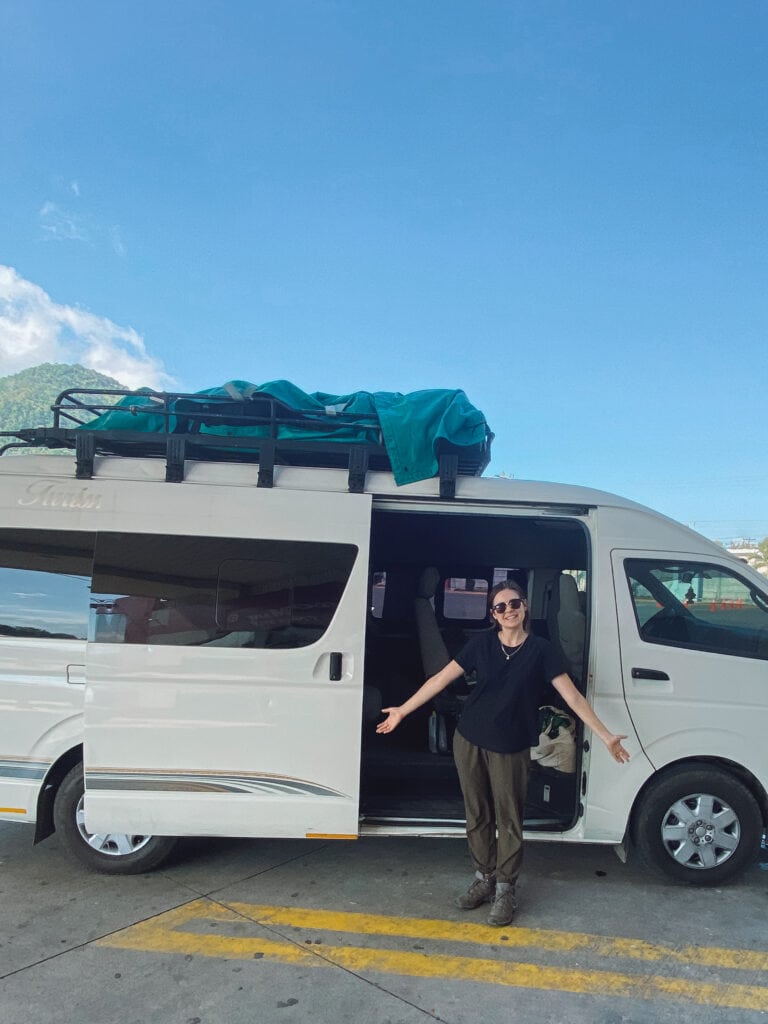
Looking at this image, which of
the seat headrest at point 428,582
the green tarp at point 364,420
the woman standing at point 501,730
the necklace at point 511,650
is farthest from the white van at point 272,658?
the seat headrest at point 428,582

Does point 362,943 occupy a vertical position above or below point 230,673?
below

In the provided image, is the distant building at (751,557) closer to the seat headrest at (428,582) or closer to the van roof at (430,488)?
the van roof at (430,488)

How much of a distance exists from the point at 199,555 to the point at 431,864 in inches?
91.6

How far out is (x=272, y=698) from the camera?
3695 millimetres

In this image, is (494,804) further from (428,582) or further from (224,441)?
(224,441)

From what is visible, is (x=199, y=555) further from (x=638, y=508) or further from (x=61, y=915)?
(x=638, y=508)

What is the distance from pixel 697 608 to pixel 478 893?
1968 mm

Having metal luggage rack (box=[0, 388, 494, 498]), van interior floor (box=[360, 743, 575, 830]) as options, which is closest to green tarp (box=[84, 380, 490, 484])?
metal luggage rack (box=[0, 388, 494, 498])

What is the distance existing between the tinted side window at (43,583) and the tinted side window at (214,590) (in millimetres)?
142

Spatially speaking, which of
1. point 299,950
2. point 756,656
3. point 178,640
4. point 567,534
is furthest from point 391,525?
point 299,950

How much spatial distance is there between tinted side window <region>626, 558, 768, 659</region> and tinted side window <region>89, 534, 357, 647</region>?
1.68 meters

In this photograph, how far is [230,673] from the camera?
146 inches

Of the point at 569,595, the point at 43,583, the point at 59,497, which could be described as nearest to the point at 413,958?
the point at 569,595

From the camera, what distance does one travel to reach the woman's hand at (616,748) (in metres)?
3.46
